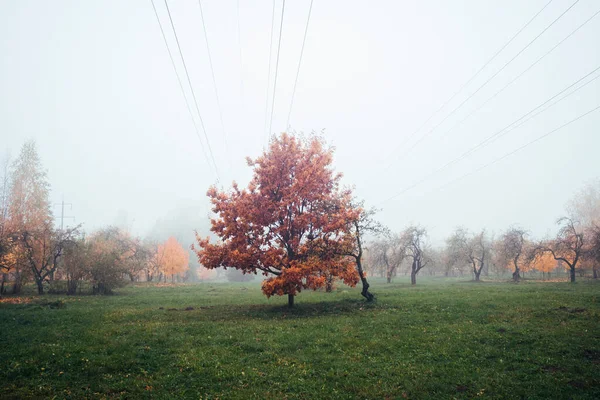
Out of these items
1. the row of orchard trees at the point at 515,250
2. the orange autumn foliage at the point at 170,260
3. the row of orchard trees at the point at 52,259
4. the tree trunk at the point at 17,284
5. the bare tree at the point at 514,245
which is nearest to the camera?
the row of orchard trees at the point at 52,259

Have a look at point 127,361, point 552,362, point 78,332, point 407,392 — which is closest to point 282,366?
point 407,392

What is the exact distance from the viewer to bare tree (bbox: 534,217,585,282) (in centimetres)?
5250

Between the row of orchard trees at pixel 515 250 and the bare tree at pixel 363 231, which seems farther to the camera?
the row of orchard trees at pixel 515 250

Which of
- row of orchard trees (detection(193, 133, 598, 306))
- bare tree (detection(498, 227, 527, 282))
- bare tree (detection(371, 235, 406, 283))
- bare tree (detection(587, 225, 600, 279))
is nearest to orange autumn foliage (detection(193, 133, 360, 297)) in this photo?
row of orchard trees (detection(193, 133, 598, 306))

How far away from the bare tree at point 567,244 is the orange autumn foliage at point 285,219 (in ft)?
150

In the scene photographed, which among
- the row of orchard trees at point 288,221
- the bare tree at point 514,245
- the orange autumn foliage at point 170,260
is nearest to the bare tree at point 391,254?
the bare tree at point 514,245

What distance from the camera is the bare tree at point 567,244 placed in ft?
172

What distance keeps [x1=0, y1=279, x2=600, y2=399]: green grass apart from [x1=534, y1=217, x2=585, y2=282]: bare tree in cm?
3560

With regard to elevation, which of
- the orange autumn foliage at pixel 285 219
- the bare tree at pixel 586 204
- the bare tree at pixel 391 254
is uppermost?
the bare tree at pixel 586 204

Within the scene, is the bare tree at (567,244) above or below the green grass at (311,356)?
above

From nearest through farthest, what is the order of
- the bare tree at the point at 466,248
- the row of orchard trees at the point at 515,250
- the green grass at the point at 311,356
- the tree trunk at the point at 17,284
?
the green grass at the point at 311,356, the tree trunk at the point at 17,284, the row of orchard trees at the point at 515,250, the bare tree at the point at 466,248

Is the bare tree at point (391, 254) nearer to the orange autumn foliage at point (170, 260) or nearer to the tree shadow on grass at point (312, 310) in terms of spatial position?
the tree shadow on grass at point (312, 310)

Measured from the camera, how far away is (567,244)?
53.7 metres

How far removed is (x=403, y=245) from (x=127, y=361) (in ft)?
199
